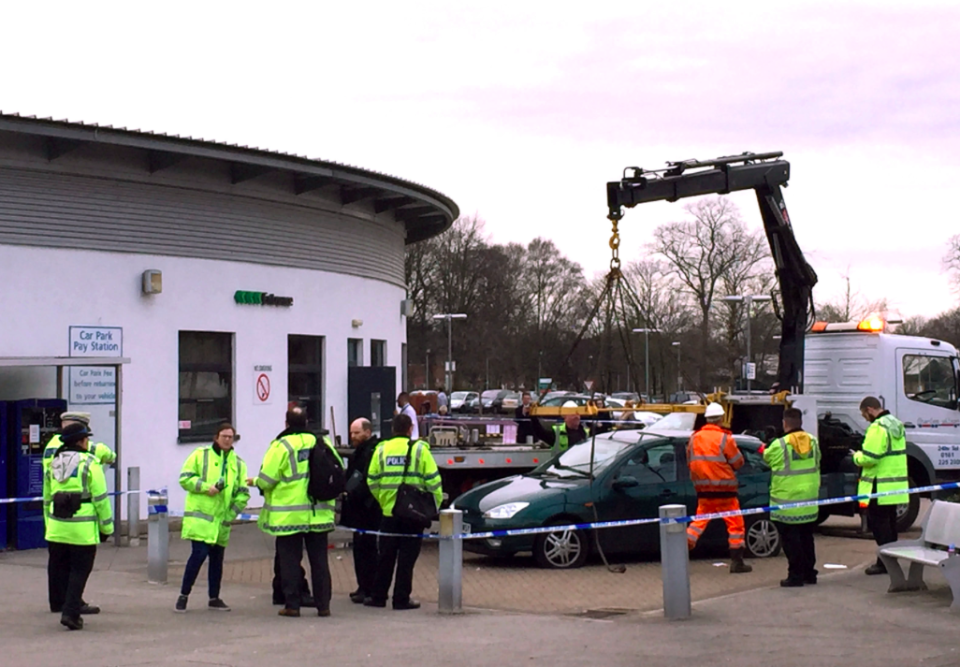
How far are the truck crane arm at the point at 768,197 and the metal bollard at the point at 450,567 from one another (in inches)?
264

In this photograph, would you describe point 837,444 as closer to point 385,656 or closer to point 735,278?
point 385,656

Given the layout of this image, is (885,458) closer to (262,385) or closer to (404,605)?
(404,605)

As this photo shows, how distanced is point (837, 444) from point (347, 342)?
27.3ft

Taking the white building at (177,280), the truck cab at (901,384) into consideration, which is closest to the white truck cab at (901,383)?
the truck cab at (901,384)

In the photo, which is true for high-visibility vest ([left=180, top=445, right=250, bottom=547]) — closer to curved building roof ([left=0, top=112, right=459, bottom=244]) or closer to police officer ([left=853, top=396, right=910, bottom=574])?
police officer ([left=853, top=396, right=910, bottom=574])

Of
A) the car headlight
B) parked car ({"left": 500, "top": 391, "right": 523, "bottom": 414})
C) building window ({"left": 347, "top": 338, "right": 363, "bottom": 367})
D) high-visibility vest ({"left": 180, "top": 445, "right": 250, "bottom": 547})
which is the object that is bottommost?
the car headlight

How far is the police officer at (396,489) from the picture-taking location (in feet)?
34.3

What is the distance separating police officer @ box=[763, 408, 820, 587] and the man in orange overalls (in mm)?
746

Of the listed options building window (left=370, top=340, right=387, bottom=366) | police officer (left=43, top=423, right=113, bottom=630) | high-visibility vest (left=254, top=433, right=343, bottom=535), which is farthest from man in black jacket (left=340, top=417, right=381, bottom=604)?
building window (left=370, top=340, right=387, bottom=366)

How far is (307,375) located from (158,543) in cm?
764

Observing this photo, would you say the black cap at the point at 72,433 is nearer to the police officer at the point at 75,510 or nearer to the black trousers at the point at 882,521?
the police officer at the point at 75,510

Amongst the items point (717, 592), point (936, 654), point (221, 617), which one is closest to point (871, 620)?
point (936, 654)

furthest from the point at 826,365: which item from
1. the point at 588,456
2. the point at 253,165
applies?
the point at 253,165

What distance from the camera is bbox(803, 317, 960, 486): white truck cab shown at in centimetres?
1739
